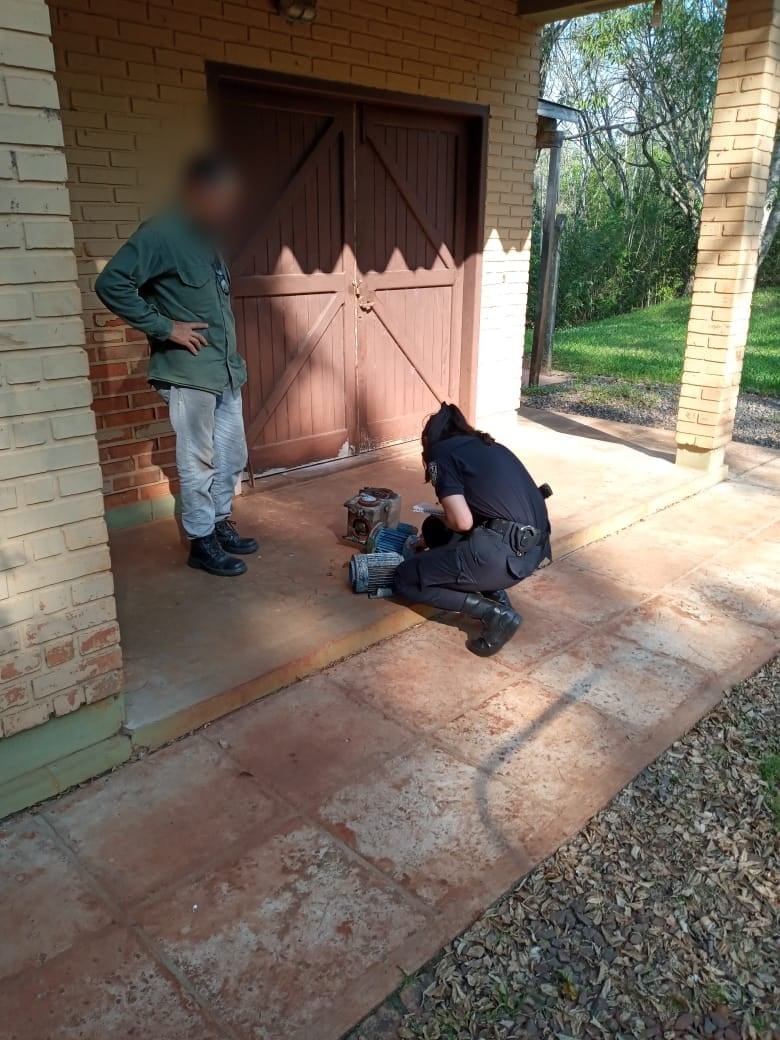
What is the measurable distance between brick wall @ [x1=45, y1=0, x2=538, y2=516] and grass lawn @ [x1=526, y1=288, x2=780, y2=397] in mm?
6102

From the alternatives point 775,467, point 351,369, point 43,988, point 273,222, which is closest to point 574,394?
point 775,467

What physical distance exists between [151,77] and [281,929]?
394 centimetres

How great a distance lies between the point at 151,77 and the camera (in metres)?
4.19

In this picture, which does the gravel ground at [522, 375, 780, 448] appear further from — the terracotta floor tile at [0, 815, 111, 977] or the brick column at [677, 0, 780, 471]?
the terracotta floor tile at [0, 815, 111, 977]

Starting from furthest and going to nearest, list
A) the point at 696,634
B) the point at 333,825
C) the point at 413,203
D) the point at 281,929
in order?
the point at 413,203 → the point at 696,634 → the point at 333,825 → the point at 281,929

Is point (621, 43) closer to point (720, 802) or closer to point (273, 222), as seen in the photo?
point (273, 222)

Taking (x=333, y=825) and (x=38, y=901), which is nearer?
(x=38, y=901)

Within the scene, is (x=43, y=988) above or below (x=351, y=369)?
below

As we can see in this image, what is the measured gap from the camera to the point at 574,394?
972cm

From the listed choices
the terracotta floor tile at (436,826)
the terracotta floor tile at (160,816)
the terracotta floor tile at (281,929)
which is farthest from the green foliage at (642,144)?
the terracotta floor tile at (281,929)

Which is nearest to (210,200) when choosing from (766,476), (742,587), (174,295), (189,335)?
(174,295)

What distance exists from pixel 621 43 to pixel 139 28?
19.1 m

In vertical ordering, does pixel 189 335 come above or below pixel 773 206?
below

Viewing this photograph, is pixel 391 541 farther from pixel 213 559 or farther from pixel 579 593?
pixel 579 593
